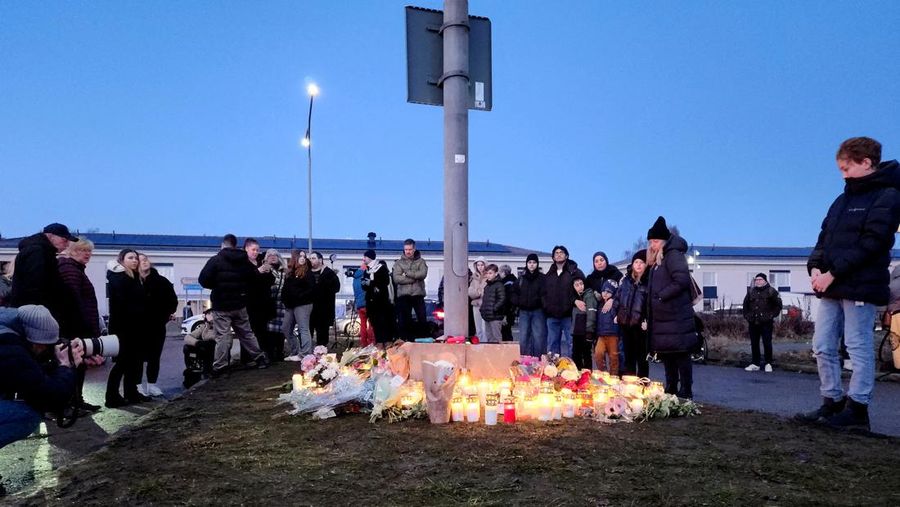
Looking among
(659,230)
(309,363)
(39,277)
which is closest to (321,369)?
(309,363)

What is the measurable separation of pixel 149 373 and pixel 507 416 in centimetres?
528

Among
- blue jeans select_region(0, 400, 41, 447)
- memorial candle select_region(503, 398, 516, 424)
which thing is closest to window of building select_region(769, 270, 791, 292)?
memorial candle select_region(503, 398, 516, 424)

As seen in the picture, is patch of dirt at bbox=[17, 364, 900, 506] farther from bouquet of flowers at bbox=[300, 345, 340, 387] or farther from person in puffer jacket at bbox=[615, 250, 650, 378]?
person in puffer jacket at bbox=[615, 250, 650, 378]

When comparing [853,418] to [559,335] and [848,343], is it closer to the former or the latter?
[848,343]

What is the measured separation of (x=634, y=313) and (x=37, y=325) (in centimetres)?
617

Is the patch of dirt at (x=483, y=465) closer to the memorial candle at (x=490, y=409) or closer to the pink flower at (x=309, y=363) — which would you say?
the memorial candle at (x=490, y=409)

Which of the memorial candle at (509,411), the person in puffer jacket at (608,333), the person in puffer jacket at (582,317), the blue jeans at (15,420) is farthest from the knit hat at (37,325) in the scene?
the person in puffer jacket at (582,317)

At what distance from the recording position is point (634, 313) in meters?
7.90

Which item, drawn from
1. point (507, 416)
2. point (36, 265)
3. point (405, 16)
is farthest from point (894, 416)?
point (36, 265)

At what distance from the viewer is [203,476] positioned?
12.2 ft

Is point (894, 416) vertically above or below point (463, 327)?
below

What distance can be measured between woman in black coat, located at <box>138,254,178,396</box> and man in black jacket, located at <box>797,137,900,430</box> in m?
7.32

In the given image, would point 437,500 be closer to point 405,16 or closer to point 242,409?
point 242,409

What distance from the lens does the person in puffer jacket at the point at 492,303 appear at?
39.1ft
